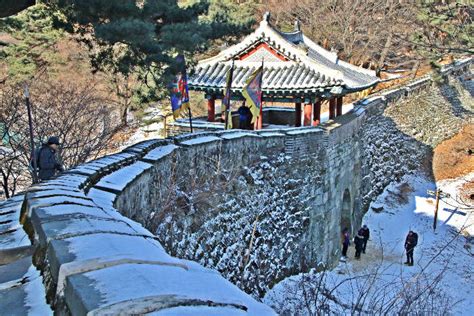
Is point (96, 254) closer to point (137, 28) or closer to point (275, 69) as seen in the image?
point (137, 28)

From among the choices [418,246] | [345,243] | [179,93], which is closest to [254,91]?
[179,93]

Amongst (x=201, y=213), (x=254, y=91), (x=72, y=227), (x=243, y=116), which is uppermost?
(x=254, y=91)

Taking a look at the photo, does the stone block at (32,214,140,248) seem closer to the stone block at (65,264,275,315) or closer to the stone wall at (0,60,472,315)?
the stone wall at (0,60,472,315)

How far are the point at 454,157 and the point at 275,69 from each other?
54.7ft

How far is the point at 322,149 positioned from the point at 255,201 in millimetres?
3673

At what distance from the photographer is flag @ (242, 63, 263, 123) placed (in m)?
11.8

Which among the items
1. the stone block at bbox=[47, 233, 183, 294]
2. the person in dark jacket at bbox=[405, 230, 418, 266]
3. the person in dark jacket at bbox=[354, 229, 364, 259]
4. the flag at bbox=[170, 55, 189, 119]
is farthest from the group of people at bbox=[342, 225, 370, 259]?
the stone block at bbox=[47, 233, 183, 294]

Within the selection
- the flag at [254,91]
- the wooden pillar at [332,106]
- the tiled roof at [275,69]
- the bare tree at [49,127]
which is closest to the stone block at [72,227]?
the bare tree at [49,127]

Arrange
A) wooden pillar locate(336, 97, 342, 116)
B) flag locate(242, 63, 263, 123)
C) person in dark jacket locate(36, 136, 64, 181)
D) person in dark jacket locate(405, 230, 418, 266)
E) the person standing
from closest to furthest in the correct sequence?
person in dark jacket locate(36, 136, 64, 181) → flag locate(242, 63, 263, 123) → person in dark jacket locate(405, 230, 418, 266) → the person standing → wooden pillar locate(336, 97, 342, 116)

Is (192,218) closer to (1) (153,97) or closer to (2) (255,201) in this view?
(2) (255,201)

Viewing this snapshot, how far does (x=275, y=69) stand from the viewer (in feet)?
45.8

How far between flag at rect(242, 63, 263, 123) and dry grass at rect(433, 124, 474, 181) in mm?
16071

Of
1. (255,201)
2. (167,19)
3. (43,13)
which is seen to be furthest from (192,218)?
(43,13)

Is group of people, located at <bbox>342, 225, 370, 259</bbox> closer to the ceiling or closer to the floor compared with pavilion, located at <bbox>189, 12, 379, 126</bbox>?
closer to the floor
